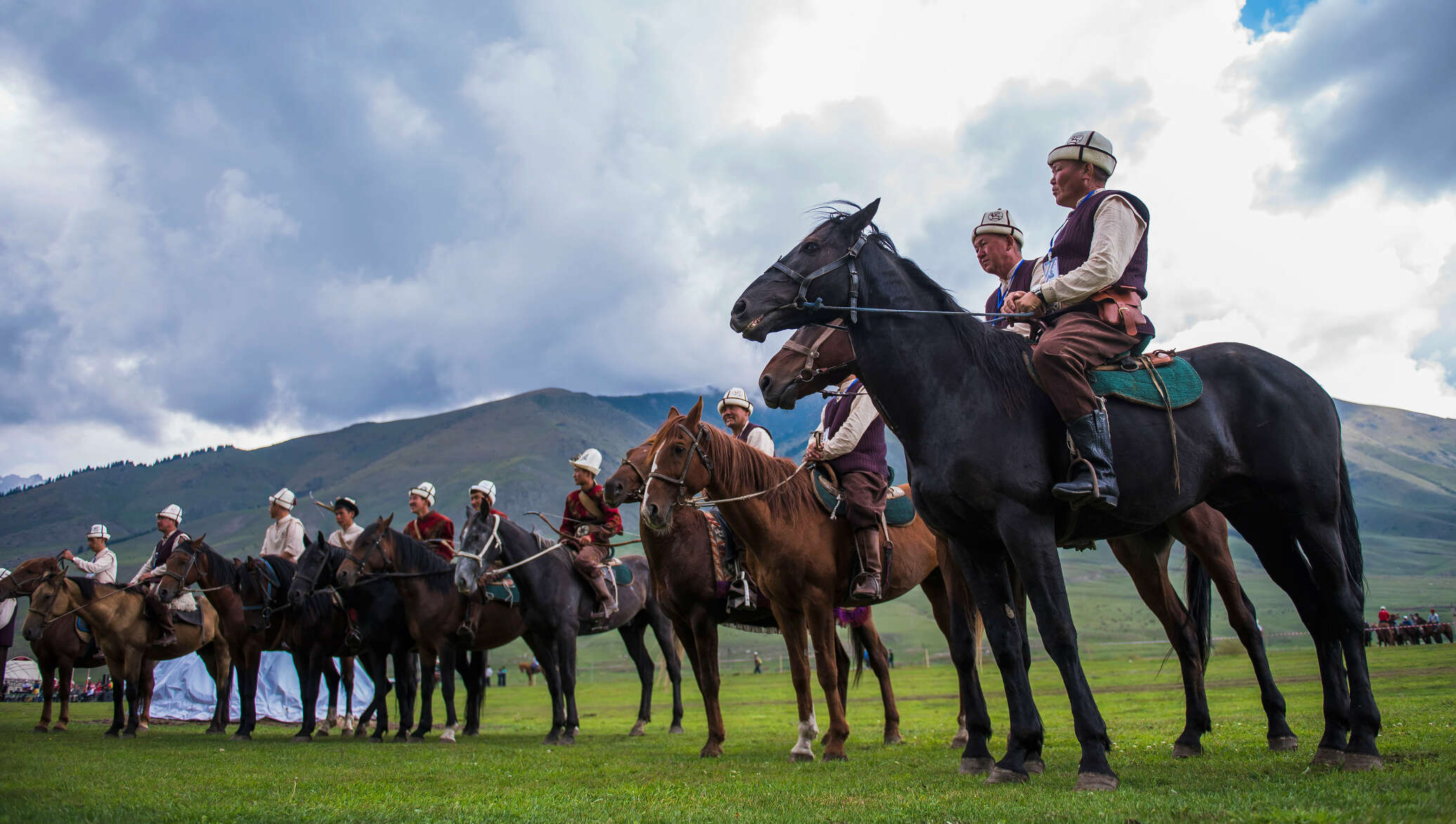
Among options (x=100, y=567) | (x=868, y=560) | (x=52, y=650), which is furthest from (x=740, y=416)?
(x=52, y=650)

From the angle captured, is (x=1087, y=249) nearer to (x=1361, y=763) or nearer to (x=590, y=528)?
(x=1361, y=763)

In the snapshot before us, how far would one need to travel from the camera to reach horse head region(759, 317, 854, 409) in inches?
264

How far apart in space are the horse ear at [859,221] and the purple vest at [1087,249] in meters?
1.45

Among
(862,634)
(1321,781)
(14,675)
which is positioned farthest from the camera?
(14,675)

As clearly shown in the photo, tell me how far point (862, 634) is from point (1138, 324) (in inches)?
290

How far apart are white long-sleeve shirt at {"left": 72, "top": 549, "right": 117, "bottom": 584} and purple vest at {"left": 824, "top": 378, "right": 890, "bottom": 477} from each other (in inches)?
604

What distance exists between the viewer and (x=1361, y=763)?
5508 millimetres

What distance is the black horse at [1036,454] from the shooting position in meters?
5.60

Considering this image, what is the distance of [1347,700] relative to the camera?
592cm

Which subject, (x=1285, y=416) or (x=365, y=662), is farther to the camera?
(x=365, y=662)

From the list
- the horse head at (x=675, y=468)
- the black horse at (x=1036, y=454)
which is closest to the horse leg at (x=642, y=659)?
the horse head at (x=675, y=468)

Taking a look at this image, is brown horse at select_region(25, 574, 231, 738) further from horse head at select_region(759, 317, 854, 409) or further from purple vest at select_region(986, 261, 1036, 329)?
purple vest at select_region(986, 261, 1036, 329)

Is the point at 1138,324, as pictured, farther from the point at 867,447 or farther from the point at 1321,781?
the point at 867,447

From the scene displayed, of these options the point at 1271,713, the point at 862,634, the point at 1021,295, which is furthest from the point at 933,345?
the point at 862,634
